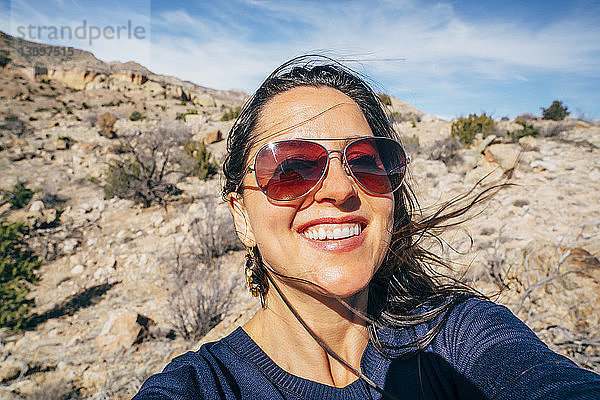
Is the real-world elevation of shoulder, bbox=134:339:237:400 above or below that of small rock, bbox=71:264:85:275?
above

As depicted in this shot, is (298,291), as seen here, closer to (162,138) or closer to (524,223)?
(524,223)

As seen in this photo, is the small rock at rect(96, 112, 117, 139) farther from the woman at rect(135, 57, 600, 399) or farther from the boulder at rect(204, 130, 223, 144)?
the woman at rect(135, 57, 600, 399)

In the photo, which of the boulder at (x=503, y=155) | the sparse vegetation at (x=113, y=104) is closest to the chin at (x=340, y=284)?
the boulder at (x=503, y=155)

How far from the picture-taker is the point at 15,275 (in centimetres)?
567

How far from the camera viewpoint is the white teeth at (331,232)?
45.6 inches

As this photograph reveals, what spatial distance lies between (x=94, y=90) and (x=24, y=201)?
3362cm

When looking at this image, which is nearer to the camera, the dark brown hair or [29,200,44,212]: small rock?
the dark brown hair

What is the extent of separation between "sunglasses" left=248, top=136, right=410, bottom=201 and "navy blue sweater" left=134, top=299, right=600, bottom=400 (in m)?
0.63

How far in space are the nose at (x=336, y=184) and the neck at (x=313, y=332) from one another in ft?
1.23

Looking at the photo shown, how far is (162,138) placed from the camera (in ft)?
37.8

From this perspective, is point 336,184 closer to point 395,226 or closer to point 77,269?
point 395,226

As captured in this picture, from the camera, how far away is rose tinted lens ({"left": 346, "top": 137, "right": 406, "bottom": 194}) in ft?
4.09

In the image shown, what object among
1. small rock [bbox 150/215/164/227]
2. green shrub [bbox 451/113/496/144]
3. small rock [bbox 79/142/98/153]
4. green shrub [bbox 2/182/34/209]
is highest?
green shrub [bbox 451/113/496/144]

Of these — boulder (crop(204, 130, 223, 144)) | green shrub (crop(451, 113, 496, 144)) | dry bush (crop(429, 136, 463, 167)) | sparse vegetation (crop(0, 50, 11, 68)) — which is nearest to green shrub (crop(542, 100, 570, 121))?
green shrub (crop(451, 113, 496, 144))
